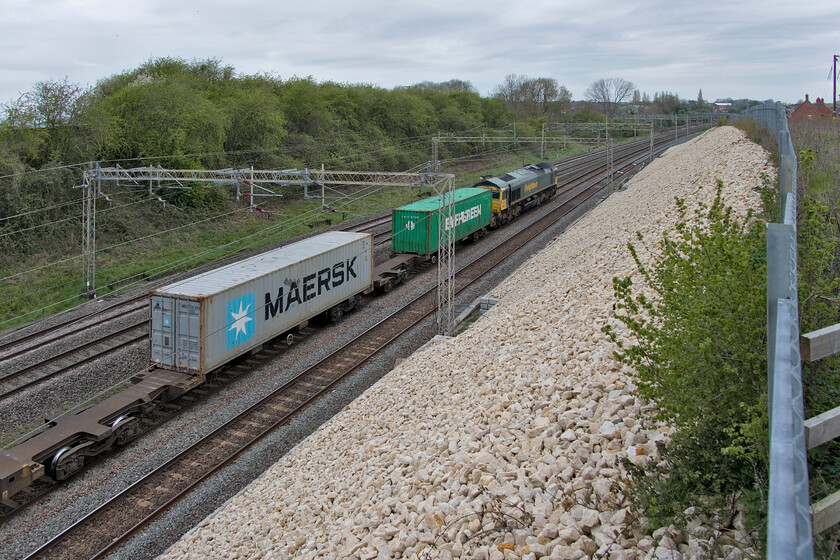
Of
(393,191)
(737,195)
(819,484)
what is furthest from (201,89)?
(819,484)

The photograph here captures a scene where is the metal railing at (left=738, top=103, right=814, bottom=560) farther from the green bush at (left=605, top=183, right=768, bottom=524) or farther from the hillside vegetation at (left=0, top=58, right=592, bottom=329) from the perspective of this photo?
the hillside vegetation at (left=0, top=58, right=592, bottom=329)

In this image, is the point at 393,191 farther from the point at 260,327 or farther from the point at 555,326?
the point at 555,326

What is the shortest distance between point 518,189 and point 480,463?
3426cm

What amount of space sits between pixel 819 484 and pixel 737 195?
16344mm

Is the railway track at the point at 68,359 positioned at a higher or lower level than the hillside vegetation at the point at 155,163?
lower

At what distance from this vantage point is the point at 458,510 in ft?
25.9

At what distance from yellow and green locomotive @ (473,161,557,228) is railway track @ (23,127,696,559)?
45.9 ft

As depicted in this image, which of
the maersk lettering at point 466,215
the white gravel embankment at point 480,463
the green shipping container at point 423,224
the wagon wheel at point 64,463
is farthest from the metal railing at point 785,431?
the maersk lettering at point 466,215

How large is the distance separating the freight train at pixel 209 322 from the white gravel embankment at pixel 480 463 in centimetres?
470

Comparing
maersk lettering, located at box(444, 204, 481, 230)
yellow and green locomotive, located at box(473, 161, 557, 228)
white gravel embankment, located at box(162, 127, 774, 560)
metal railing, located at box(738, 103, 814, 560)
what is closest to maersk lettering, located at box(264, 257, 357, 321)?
white gravel embankment, located at box(162, 127, 774, 560)

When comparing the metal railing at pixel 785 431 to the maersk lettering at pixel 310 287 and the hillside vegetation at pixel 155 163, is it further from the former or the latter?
the hillside vegetation at pixel 155 163

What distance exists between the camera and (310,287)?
22.0 meters

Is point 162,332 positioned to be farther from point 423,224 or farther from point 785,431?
point 785,431

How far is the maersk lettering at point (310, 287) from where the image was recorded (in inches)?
797
